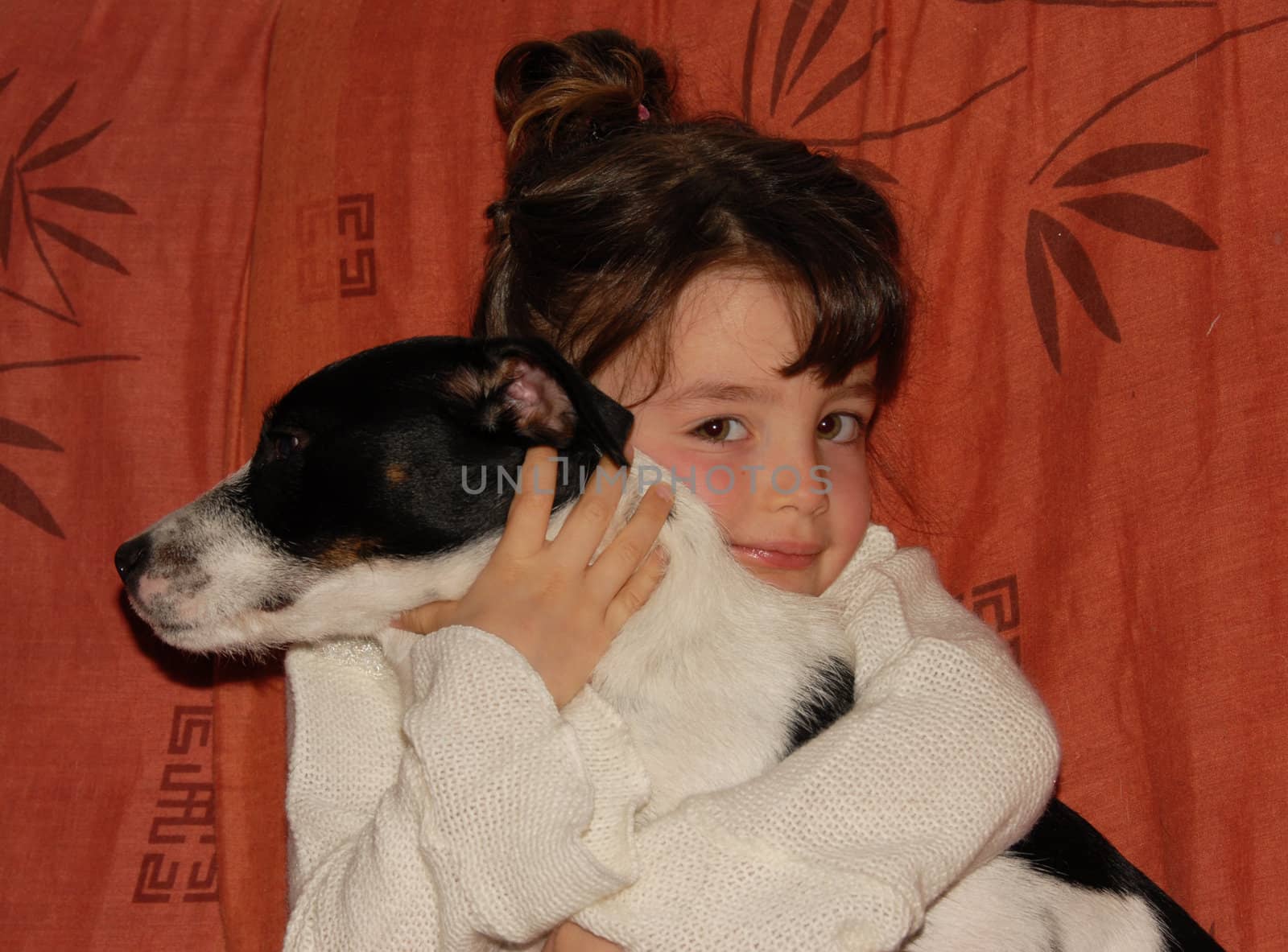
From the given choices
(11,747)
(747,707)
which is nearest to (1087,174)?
(747,707)

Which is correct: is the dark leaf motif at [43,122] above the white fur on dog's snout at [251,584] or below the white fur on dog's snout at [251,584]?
above

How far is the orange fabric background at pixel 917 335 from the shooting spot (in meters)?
2.26

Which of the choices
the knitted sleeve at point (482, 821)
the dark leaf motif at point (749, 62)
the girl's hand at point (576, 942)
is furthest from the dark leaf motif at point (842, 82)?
the girl's hand at point (576, 942)

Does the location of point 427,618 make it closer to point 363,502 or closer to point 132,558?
point 363,502

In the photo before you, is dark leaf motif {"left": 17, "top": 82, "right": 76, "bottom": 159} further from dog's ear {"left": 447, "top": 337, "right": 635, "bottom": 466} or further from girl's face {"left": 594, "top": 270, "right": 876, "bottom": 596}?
girl's face {"left": 594, "top": 270, "right": 876, "bottom": 596}

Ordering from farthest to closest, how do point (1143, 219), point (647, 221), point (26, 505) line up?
point (26, 505) → point (1143, 219) → point (647, 221)

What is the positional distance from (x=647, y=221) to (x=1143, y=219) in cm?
101

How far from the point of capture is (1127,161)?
246 cm

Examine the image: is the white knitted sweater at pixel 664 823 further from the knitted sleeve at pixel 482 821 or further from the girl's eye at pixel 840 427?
the girl's eye at pixel 840 427

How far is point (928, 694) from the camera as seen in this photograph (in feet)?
6.38

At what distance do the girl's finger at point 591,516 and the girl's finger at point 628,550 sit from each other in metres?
0.03

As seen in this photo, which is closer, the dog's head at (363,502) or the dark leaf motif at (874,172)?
the dog's head at (363,502)

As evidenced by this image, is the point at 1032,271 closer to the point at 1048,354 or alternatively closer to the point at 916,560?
the point at 1048,354

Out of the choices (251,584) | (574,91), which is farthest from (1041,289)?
(251,584)
